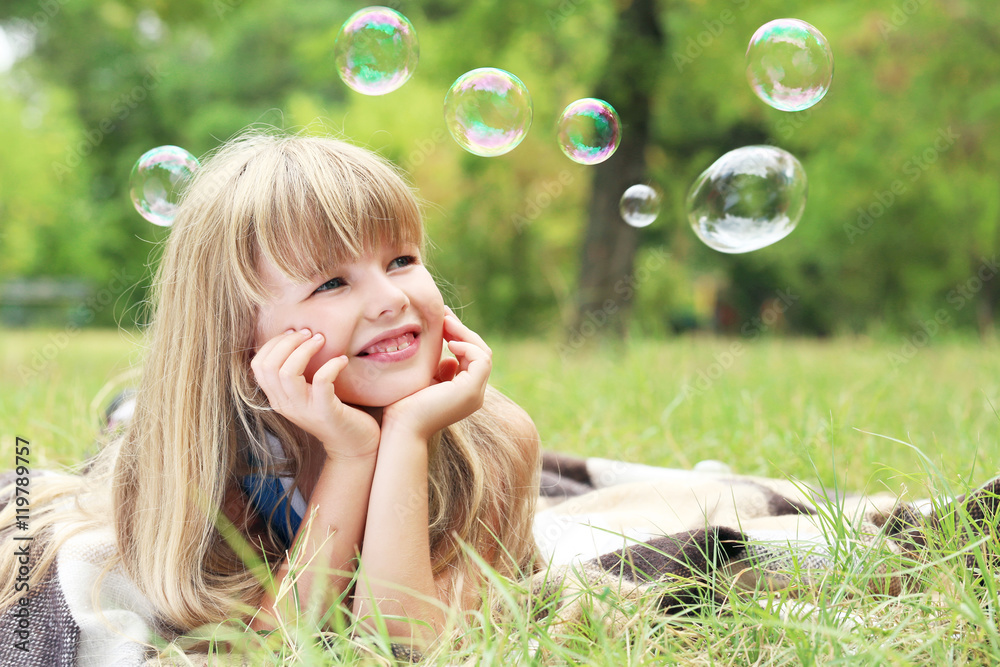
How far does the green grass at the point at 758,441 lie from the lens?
120 cm

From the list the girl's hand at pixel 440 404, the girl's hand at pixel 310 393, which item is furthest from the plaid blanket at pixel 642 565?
the girl's hand at pixel 310 393

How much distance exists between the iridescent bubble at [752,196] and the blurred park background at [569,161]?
0.88 meters

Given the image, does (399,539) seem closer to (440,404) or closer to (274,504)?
(440,404)

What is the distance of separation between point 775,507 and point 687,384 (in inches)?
60.8

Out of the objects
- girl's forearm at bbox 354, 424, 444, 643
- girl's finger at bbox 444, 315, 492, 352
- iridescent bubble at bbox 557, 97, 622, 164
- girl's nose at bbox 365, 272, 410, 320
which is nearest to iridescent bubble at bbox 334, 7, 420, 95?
iridescent bubble at bbox 557, 97, 622, 164

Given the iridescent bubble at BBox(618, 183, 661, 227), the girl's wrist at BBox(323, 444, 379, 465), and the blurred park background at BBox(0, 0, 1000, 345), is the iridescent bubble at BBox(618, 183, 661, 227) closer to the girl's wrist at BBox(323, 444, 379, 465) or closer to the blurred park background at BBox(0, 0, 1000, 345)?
the blurred park background at BBox(0, 0, 1000, 345)

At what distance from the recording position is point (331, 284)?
161 cm

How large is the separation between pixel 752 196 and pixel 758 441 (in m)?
0.85

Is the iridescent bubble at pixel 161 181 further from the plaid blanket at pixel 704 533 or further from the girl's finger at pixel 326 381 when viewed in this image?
the plaid blanket at pixel 704 533

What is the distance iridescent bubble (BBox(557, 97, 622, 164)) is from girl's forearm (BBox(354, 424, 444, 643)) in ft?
3.94

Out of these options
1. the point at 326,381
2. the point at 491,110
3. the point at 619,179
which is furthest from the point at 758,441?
the point at 619,179

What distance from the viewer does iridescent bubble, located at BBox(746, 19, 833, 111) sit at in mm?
2406

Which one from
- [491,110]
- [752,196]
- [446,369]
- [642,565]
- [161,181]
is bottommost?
[642,565]

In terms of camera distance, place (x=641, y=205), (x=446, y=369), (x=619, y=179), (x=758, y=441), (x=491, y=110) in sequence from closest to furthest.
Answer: (x=446, y=369), (x=491, y=110), (x=641, y=205), (x=758, y=441), (x=619, y=179)
